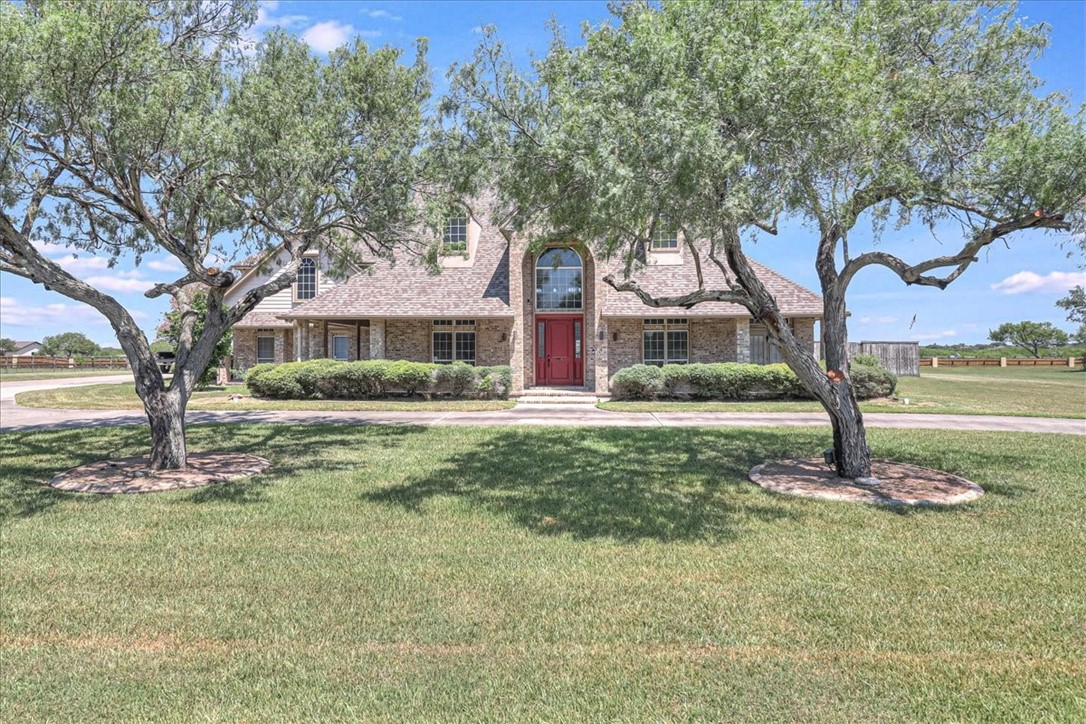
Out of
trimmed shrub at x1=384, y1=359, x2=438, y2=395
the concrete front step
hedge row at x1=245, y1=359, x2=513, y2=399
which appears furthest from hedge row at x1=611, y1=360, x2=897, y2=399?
trimmed shrub at x1=384, y1=359, x2=438, y2=395

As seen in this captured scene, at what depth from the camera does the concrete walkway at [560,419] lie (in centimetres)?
1345

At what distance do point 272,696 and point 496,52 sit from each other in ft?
22.9

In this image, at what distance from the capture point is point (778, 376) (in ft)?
61.2

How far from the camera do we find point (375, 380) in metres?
19.2

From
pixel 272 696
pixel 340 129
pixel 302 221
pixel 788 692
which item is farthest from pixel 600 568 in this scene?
pixel 340 129

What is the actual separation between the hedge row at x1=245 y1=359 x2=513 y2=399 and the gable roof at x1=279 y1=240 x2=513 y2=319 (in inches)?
79.8

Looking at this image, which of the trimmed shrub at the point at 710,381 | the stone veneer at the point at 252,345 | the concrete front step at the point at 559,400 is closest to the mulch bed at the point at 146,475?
the concrete front step at the point at 559,400

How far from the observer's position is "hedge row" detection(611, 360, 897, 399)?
18.8 meters

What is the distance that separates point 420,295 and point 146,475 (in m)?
13.6

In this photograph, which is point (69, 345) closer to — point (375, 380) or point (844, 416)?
point (375, 380)

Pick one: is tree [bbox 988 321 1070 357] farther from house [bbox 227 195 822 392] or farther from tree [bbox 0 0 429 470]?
tree [bbox 0 0 429 470]

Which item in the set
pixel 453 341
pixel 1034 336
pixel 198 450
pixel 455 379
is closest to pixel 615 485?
pixel 198 450

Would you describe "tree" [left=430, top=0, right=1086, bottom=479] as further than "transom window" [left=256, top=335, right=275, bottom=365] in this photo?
No

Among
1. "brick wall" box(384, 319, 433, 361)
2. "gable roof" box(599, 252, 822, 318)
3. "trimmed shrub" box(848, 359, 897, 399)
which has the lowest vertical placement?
"trimmed shrub" box(848, 359, 897, 399)
